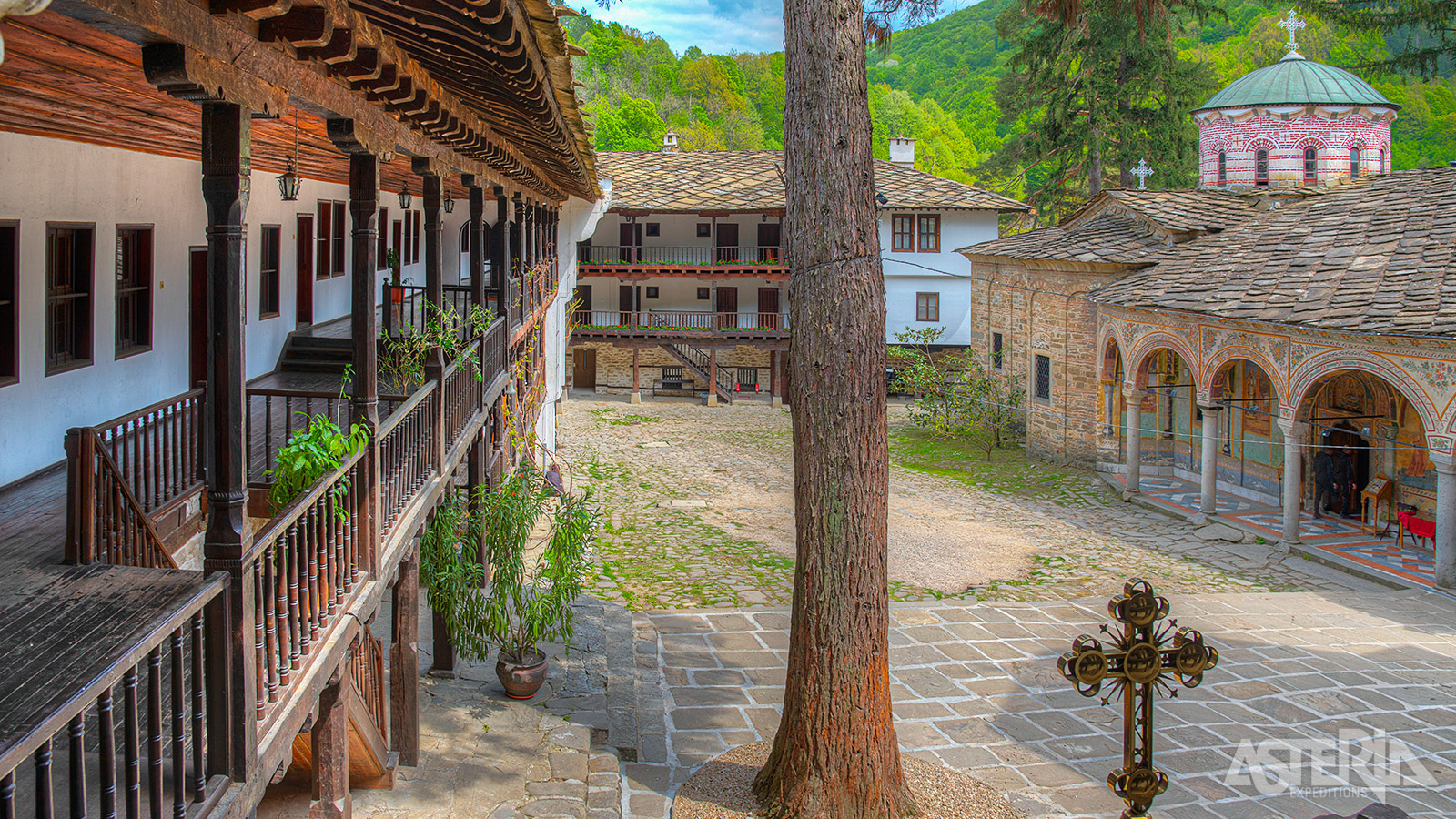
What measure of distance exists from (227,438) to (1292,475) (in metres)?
16.3

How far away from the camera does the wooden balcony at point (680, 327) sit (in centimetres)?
3334

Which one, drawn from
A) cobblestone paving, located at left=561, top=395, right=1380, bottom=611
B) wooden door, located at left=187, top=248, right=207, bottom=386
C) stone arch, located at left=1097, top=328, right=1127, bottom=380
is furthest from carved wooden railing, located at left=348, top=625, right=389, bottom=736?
stone arch, located at left=1097, top=328, right=1127, bottom=380

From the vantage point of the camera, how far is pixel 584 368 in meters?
36.8

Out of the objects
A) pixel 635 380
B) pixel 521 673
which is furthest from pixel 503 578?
pixel 635 380

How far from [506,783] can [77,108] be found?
499 centimetres

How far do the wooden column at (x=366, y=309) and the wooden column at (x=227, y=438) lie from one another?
6.75ft

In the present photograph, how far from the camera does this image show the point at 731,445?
27.0 m

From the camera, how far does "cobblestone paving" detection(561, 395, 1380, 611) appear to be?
1440 centimetres

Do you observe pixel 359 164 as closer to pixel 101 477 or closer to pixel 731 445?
pixel 101 477

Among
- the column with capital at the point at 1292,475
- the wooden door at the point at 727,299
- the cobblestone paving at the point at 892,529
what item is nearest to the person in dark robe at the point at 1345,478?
the column with capital at the point at 1292,475

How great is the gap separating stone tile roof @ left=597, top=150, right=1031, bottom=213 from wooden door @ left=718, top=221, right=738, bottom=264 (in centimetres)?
129

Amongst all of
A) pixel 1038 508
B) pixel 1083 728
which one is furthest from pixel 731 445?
pixel 1083 728

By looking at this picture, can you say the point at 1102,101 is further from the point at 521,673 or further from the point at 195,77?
the point at 195,77

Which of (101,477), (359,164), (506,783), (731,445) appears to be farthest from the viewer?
(731,445)
